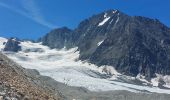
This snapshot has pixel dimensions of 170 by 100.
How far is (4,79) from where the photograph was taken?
2091 centimetres

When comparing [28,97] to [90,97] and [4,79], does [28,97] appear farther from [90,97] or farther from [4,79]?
[90,97]

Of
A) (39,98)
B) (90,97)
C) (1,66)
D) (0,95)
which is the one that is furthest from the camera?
(90,97)

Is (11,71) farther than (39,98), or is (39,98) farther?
(11,71)

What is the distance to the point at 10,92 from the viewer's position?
762 inches

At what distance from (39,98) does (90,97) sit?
17913cm

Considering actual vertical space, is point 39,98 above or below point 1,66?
below

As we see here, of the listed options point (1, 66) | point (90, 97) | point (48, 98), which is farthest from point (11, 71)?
point (90, 97)

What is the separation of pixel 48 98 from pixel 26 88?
119 centimetres

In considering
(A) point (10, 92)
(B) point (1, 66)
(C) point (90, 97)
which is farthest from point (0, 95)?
(C) point (90, 97)

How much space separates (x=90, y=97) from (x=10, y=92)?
592ft

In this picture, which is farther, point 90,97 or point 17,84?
point 90,97

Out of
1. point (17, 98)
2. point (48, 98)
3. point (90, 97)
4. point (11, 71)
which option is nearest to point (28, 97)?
point (17, 98)

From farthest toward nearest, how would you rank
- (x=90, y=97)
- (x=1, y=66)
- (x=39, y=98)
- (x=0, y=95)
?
(x=90, y=97) → (x=1, y=66) → (x=39, y=98) → (x=0, y=95)

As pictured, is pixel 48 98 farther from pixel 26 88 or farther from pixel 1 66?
pixel 1 66
